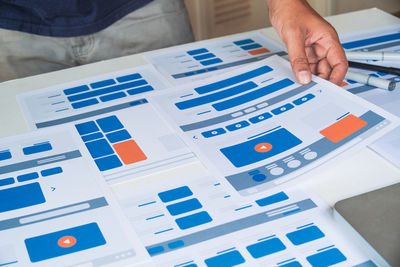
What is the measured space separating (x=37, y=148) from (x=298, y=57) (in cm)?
43

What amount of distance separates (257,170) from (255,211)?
0.25 ft

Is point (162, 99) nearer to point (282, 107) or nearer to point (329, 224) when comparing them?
point (282, 107)

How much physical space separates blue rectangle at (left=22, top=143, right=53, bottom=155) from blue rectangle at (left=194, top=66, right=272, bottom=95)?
25 cm

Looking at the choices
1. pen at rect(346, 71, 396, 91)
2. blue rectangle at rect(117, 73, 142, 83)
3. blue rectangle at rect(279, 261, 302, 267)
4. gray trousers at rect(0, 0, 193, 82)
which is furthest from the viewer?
gray trousers at rect(0, 0, 193, 82)

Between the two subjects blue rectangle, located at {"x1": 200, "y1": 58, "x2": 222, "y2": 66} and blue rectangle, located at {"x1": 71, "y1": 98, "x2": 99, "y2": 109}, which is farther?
blue rectangle, located at {"x1": 200, "y1": 58, "x2": 222, "y2": 66}

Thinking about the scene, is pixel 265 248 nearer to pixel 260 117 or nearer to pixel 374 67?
pixel 260 117

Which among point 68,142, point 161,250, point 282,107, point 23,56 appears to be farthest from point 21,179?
point 23,56

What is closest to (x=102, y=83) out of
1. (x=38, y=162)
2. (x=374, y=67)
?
(x=38, y=162)

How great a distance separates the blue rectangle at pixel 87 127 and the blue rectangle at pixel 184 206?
0.23 m

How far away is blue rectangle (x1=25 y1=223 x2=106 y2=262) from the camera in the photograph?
62 centimetres

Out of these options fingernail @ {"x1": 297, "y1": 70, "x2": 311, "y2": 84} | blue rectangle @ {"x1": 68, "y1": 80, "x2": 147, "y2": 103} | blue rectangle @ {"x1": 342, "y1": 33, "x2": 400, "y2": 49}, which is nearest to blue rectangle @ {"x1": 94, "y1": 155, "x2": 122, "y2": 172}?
blue rectangle @ {"x1": 68, "y1": 80, "x2": 147, "y2": 103}

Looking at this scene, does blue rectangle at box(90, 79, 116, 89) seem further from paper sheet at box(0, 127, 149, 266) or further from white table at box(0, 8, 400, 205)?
paper sheet at box(0, 127, 149, 266)

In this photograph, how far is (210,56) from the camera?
108 cm

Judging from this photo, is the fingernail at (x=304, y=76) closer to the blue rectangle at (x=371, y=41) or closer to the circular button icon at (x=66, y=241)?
the blue rectangle at (x=371, y=41)
